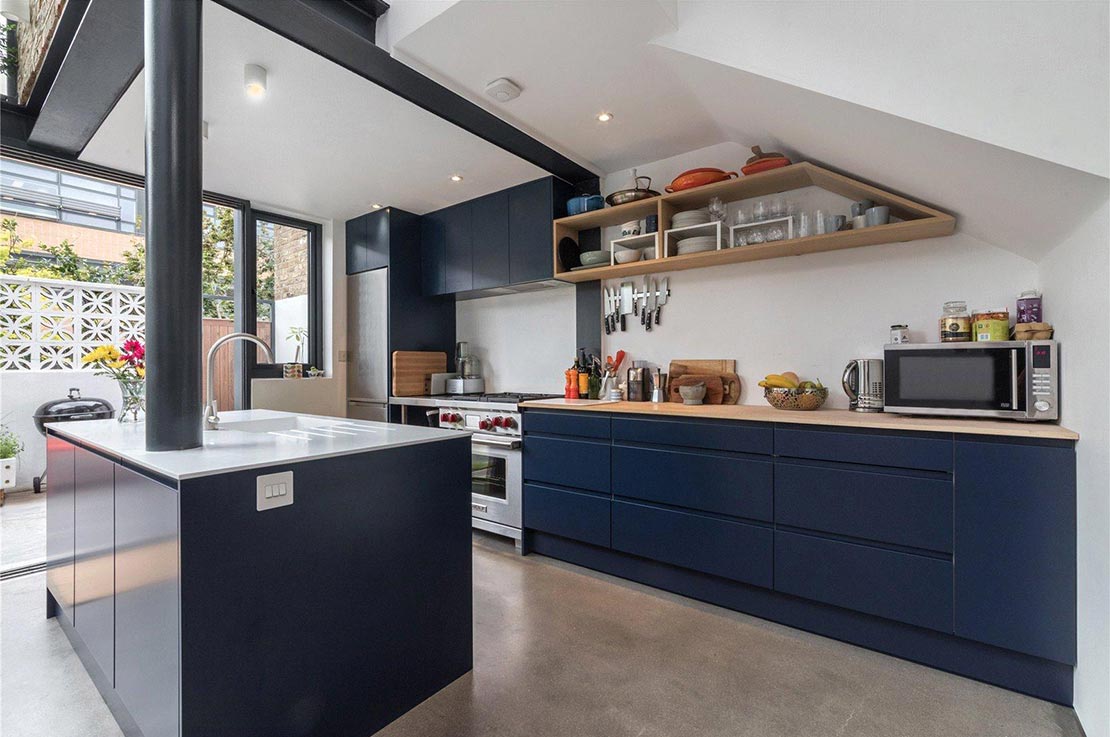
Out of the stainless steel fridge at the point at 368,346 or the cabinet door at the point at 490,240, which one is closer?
the cabinet door at the point at 490,240

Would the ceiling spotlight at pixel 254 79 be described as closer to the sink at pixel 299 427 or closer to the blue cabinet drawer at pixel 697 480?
the sink at pixel 299 427

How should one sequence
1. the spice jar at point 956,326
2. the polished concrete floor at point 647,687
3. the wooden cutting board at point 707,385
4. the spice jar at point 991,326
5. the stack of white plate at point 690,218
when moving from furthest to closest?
the wooden cutting board at point 707,385
the stack of white plate at point 690,218
the spice jar at point 956,326
the spice jar at point 991,326
the polished concrete floor at point 647,687

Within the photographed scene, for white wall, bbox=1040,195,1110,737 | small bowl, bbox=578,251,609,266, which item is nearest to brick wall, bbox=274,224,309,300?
small bowl, bbox=578,251,609,266

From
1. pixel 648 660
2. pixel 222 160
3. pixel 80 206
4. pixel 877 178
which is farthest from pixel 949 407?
pixel 80 206

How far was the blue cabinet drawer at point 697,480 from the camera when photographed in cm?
237

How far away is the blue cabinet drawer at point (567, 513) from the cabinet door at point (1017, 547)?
153cm

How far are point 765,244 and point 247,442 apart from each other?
2.42 meters

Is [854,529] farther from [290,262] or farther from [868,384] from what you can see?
[290,262]

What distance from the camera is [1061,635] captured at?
1737 mm

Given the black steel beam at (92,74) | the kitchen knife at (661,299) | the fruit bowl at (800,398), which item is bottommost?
the fruit bowl at (800,398)

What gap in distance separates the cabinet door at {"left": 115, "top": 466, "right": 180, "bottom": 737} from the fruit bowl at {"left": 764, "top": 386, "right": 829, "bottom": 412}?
242cm

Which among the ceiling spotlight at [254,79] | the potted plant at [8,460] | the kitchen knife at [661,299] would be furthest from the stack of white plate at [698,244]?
the potted plant at [8,460]

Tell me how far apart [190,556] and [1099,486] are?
7.89 ft

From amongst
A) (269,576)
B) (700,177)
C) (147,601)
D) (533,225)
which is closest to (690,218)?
(700,177)
